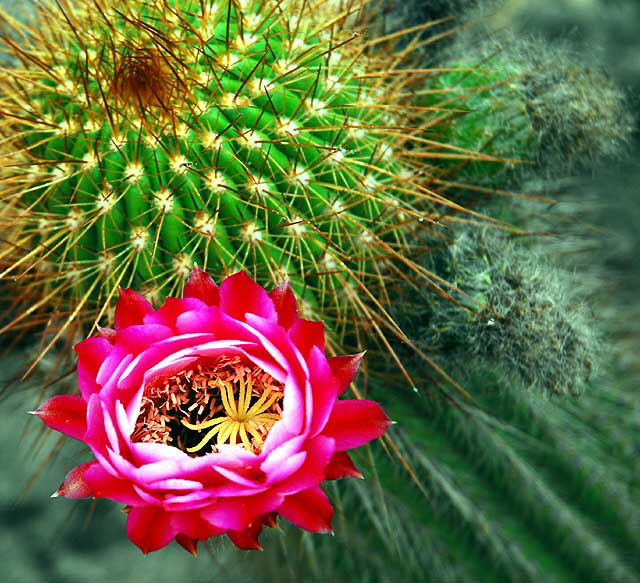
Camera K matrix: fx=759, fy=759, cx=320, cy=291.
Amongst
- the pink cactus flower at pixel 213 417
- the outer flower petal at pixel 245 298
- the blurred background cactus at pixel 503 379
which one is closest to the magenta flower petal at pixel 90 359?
the pink cactus flower at pixel 213 417

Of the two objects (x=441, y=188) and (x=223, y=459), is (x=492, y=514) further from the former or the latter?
(x=223, y=459)

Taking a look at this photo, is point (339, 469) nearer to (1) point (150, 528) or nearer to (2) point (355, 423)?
(2) point (355, 423)

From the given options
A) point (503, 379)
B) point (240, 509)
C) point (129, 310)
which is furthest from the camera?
point (503, 379)

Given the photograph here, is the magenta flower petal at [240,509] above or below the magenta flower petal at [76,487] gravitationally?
above

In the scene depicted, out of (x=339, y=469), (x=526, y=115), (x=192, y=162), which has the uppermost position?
(x=526, y=115)

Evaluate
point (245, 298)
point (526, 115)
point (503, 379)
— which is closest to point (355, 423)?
point (245, 298)

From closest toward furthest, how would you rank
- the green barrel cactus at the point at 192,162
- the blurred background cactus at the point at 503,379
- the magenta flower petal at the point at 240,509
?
1. the magenta flower petal at the point at 240,509
2. the green barrel cactus at the point at 192,162
3. the blurred background cactus at the point at 503,379

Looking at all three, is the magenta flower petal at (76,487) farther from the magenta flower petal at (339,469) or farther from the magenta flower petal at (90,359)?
the magenta flower petal at (339,469)

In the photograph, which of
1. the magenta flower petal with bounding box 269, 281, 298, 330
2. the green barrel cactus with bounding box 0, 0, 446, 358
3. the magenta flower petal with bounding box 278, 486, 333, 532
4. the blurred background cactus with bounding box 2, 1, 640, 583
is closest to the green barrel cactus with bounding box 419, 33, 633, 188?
the blurred background cactus with bounding box 2, 1, 640, 583
